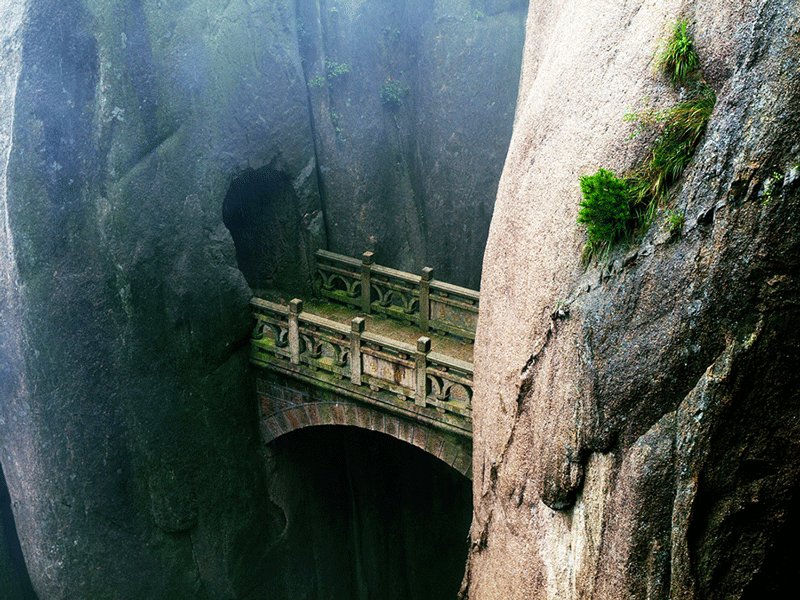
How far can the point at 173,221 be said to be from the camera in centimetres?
1418

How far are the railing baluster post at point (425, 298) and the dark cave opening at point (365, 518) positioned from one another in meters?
3.25

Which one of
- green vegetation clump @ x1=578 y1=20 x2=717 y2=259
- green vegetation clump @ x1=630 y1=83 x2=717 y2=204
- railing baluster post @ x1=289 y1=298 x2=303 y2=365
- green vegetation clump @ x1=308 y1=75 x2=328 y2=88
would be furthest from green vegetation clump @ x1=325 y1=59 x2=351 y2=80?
green vegetation clump @ x1=630 y1=83 x2=717 y2=204

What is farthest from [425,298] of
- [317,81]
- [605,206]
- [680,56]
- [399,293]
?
[680,56]

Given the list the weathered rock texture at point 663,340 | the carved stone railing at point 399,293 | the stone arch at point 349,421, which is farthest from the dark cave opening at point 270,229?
the weathered rock texture at point 663,340

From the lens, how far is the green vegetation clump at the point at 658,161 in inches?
309

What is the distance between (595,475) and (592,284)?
1682mm

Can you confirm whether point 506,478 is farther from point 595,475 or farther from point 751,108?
point 751,108

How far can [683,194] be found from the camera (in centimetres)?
761

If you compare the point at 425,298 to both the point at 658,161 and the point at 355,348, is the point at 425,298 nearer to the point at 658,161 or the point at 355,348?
A: the point at 355,348

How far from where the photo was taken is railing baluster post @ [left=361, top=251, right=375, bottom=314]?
15906 mm

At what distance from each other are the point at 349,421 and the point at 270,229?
404 cm

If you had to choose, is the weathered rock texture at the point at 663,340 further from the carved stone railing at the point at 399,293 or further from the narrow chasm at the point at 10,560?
the narrow chasm at the point at 10,560

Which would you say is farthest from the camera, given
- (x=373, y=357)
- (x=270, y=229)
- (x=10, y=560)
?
(x=270, y=229)

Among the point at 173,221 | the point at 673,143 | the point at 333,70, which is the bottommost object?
the point at 173,221
